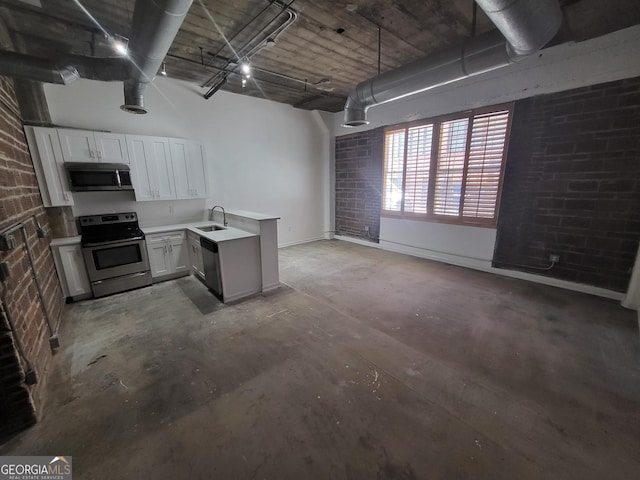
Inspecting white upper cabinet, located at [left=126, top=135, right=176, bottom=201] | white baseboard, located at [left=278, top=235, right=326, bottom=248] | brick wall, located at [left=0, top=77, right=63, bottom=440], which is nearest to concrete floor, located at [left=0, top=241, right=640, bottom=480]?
brick wall, located at [left=0, top=77, right=63, bottom=440]

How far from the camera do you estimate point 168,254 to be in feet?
13.1

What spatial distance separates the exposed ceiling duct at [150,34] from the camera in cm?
175

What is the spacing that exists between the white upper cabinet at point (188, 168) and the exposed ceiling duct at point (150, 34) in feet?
4.02

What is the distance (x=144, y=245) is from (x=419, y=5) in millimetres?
4550

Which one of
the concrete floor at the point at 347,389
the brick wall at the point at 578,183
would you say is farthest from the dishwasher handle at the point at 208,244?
the brick wall at the point at 578,183

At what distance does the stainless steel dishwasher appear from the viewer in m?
3.27

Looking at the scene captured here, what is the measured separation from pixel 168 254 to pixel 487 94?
5.62 metres

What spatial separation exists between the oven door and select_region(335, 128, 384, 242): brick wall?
14.7 feet

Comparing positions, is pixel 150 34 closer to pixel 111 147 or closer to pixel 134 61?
pixel 134 61

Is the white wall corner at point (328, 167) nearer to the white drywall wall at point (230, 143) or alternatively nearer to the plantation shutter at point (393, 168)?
the white drywall wall at point (230, 143)

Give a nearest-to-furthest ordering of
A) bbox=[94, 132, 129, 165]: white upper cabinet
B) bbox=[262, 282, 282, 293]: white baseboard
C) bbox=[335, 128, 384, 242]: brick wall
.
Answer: bbox=[94, 132, 129, 165]: white upper cabinet, bbox=[262, 282, 282, 293]: white baseboard, bbox=[335, 128, 384, 242]: brick wall

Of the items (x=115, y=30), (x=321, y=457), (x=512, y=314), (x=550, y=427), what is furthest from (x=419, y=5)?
(x=321, y=457)

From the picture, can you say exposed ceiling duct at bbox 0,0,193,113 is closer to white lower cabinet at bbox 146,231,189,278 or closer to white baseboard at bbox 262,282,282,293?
white lower cabinet at bbox 146,231,189,278

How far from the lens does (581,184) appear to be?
3.31m
